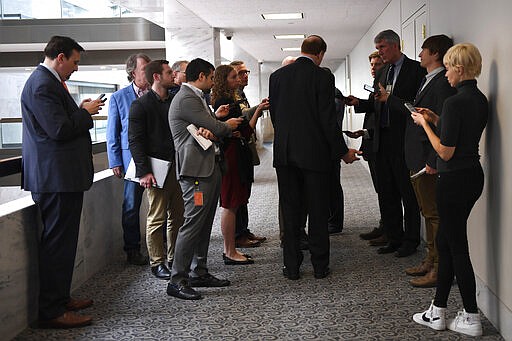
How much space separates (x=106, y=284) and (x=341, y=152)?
1.98 meters

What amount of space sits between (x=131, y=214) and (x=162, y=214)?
53 centimetres

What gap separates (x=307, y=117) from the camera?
4.56 meters

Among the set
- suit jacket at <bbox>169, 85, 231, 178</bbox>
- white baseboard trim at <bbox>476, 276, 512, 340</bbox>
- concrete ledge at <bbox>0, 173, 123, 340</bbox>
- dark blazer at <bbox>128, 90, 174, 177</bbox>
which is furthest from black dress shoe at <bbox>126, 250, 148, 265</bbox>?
white baseboard trim at <bbox>476, 276, 512, 340</bbox>

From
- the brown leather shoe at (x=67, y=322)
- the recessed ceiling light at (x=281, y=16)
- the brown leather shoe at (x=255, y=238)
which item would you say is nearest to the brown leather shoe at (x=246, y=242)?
the brown leather shoe at (x=255, y=238)

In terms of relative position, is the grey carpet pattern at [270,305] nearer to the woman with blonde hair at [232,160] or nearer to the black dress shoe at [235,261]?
the black dress shoe at [235,261]

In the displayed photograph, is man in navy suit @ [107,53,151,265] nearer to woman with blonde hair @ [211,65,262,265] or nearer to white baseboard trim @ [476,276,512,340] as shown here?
woman with blonde hair @ [211,65,262,265]

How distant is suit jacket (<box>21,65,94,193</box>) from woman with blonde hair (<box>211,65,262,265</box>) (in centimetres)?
145

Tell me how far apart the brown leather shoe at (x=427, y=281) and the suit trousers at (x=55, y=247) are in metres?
2.32

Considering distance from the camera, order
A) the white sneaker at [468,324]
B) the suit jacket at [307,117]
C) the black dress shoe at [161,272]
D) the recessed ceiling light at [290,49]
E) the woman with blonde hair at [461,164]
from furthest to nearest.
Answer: the recessed ceiling light at [290,49] → the black dress shoe at [161,272] → the suit jacket at [307,117] → the white sneaker at [468,324] → the woman with blonde hair at [461,164]

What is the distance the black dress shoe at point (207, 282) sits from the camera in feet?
15.2

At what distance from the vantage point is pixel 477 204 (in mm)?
4008

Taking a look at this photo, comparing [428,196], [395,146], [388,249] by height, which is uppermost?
[395,146]

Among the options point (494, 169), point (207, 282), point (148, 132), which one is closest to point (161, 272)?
point (207, 282)

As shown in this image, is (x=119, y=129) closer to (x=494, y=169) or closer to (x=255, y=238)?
(x=255, y=238)
